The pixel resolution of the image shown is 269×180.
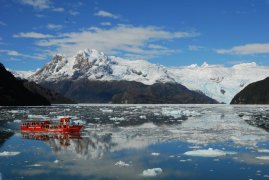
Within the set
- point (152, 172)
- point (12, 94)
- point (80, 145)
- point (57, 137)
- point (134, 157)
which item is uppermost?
point (12, 94)

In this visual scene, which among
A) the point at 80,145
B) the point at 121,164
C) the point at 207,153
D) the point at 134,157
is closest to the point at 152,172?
the point at 121,164

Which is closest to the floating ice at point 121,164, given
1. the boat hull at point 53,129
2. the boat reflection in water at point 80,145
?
the boat reflection in water at point 80,145

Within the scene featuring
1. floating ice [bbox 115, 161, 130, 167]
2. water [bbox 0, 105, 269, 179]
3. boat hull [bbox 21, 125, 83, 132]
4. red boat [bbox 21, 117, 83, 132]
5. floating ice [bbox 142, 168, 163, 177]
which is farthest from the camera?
red boat [bbox 21, 117, 83, 132]

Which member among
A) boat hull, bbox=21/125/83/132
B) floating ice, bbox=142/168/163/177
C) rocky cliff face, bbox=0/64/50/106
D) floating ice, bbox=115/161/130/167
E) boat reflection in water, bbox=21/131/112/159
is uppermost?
rocky cliff face, bbox=0/64/50/106

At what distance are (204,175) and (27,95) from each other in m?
176

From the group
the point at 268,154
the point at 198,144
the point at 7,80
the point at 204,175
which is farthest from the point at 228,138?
the point at 7,80

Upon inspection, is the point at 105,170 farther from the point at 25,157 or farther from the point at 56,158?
the point at 25,157

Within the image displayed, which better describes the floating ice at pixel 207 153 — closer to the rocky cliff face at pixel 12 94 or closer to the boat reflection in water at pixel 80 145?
the boat reflection in water at pixel 80 145

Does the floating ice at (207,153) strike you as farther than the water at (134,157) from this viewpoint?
Yes

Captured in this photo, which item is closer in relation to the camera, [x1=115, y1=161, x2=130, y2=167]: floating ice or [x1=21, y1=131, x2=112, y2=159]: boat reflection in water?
[x1=115, y1=161, x2=130, y2=167]: floating ice

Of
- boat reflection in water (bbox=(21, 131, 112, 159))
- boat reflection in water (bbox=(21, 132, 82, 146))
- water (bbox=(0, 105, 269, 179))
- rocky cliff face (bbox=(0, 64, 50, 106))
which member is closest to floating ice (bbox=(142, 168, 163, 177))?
water (bbox=(0, 105, 269, 179))

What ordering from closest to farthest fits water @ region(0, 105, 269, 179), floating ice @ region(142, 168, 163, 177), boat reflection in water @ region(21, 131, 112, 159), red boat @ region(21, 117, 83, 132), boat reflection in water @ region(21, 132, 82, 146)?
floating ice @ region(142, 168, 163, 177), water @ region(0, 105, 269, 179), boat reflection in water @ region(21, 131, 112, 159), boat reflection in water @ region(21, 132, 82, 146), red boat @ region(21, 117, 83, 132)

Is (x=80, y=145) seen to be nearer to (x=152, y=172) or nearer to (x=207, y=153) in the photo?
(x=207, y=153)

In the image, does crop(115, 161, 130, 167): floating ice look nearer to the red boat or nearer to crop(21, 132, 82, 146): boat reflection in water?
crop(21, 132, 82, 146): boat reflection in water
